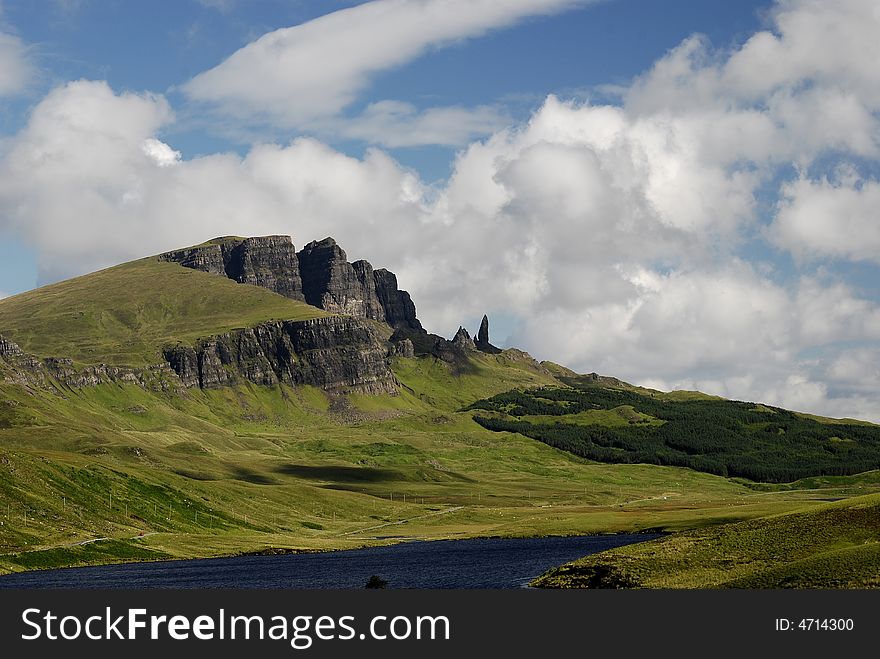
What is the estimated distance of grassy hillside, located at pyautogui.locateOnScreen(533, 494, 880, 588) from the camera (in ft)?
295

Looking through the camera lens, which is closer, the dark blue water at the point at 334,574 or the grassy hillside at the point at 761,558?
the grassy hillside at the point at 761,558

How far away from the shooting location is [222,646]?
59.8m

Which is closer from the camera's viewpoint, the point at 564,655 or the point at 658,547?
the point at 564,655

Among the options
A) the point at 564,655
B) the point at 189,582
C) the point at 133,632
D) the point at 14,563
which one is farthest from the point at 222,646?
the point at 14,563

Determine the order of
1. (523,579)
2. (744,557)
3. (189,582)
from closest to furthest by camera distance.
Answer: (744,557) → (523,579) → (189,582)

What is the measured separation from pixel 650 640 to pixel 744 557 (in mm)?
49817

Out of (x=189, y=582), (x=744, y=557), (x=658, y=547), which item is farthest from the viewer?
(x=189, y=582)

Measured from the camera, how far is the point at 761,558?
10638cm

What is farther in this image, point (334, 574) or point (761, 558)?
point (334, 574)

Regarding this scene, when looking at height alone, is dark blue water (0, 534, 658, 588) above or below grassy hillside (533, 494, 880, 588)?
below

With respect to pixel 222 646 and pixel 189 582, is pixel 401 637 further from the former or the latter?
pixel 189 582

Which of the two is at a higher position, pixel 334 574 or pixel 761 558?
pixel 761 558

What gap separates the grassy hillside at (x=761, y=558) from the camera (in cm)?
8981

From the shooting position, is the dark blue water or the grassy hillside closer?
the grassy hillside
